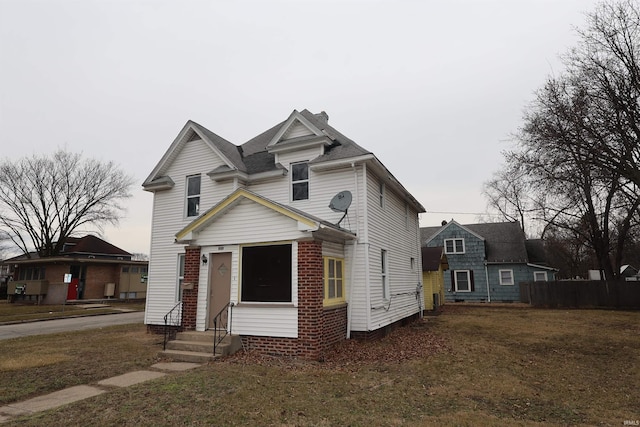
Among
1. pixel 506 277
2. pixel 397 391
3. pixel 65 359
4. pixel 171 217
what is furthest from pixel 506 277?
pixel 65 359

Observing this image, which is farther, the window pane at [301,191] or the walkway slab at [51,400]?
the window pane at [301,191]

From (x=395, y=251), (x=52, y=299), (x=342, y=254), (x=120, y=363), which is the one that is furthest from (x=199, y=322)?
(x=52, y=299)

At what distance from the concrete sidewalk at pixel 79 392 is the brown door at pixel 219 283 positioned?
2147mm

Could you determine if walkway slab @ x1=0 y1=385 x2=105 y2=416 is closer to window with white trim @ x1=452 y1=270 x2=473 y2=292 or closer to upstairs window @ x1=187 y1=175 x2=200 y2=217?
upstairs window @ x1=187 y1=175 x2=200 y2=217

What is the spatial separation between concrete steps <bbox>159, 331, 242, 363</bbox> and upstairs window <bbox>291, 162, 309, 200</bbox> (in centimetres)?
503

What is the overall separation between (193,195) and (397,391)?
1055cm

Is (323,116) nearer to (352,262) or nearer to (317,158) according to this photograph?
(317,158)

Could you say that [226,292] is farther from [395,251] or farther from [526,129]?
[526,129]

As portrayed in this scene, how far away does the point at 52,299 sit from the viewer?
95.5 feet

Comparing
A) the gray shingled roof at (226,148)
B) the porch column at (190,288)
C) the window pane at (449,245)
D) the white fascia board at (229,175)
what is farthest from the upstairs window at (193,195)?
the window pane at (449,245)

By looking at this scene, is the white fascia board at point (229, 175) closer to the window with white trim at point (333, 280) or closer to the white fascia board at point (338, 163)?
the white fascia board at point (338, 163)

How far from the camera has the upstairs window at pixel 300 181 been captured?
1219cm

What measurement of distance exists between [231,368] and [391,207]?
348 inches

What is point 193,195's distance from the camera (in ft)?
45.4
